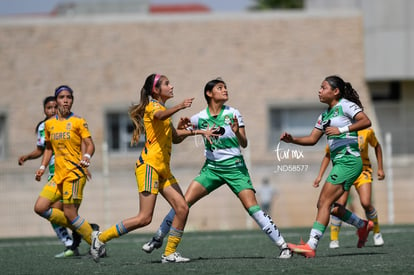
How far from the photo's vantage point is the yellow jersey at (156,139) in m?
10.3

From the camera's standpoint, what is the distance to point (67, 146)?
466 inches

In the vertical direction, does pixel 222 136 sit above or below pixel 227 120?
below

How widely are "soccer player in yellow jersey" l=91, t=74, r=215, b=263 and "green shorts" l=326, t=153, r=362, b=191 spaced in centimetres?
152

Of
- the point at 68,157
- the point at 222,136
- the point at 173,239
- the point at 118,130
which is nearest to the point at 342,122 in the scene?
the point at 222,136

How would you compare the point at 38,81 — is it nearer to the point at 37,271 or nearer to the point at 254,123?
the point at 254,123

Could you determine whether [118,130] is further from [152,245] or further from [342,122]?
[342,122]

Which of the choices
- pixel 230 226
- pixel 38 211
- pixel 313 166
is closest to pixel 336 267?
pixel 38 211

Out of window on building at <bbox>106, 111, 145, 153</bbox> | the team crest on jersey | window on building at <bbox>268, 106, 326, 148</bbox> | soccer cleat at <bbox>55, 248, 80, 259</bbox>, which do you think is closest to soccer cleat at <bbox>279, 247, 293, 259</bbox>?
the team crest on jersey

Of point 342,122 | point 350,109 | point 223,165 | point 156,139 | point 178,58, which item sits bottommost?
point 223,165

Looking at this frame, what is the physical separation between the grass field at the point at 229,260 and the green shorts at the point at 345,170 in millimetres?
870

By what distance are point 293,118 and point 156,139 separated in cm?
2109

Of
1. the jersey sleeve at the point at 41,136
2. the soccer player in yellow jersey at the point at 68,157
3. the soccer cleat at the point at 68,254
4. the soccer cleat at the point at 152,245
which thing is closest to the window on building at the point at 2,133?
the jersey sleeve at the point at 41,136

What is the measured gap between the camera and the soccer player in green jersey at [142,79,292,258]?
1055 cm

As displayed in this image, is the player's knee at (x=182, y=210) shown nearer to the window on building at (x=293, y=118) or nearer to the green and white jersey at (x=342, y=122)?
the green and white jersey at (x=342, y=122)
